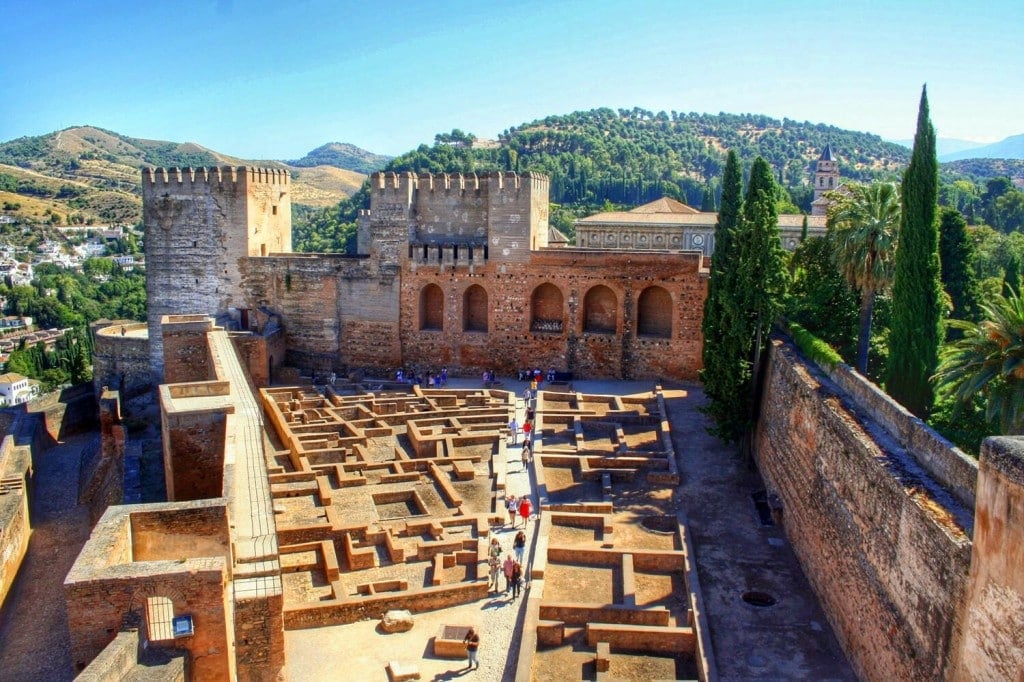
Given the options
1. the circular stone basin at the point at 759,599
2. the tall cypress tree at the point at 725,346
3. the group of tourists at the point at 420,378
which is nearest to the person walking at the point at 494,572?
the circular stone basin at the point at 759,599

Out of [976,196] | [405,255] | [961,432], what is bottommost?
[961,432]

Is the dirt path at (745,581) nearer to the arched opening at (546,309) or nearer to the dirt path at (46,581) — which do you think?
the arched opening at (546,309)

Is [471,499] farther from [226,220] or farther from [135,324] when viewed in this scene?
[135,324]

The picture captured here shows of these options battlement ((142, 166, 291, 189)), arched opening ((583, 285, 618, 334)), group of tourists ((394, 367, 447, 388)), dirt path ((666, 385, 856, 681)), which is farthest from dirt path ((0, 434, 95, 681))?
arched opening ((583, 285, 618, 334))

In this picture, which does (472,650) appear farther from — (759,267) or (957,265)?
(957,265)

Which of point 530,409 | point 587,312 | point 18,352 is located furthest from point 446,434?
point 18,352

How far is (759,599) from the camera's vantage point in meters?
14.4

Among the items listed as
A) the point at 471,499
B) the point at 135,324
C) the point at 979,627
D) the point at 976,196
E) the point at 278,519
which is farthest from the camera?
the point at 976,196

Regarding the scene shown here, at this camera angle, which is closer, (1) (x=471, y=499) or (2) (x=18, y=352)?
(1) (x=471, y=499)

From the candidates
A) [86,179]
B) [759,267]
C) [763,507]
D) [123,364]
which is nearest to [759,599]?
[763,507]

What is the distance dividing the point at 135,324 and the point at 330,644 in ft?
87.9

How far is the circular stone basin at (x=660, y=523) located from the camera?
1738 centimetres

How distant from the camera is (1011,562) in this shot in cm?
765

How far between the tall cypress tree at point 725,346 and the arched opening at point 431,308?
10876 mm
